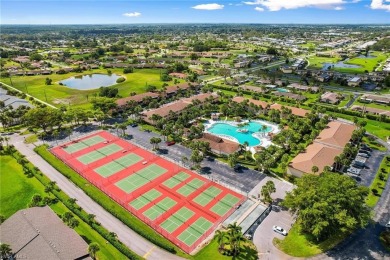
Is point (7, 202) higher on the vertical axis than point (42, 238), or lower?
lower

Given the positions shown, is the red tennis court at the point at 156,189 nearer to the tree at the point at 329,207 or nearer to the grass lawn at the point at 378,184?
the tree at the point at 329,207

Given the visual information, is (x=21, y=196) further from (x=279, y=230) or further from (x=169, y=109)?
(x=169, y=109)

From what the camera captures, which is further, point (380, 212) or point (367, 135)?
point (367, 135)

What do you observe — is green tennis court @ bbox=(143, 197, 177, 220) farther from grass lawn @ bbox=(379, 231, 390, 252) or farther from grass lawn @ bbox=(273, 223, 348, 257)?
grass lawn @ bbox=(379, 231, 390, 252)

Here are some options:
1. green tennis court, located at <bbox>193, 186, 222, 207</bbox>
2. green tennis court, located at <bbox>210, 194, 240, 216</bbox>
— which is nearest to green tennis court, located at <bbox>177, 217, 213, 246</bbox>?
green tennis court, located at <bbox>210, 194, 240, 216</bbox>

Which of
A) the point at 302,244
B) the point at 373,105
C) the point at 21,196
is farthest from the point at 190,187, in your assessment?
the point at 373,105

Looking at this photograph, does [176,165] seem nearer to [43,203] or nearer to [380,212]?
[43,203]

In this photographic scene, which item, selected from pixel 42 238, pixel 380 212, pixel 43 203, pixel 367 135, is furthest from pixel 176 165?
pixel 367 135
